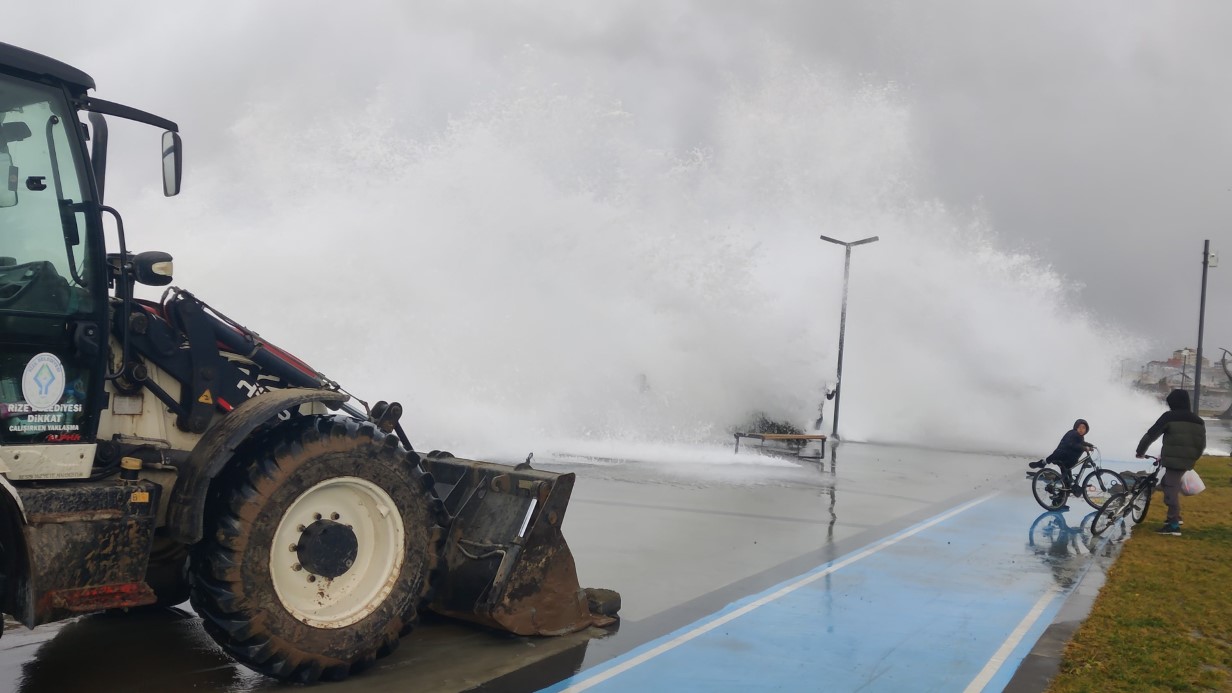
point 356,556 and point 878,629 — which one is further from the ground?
point 356,556

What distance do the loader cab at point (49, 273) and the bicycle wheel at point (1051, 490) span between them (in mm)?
14462

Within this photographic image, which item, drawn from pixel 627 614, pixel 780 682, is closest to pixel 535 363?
pixel 627 614

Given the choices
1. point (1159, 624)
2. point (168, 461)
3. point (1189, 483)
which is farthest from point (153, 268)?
point (1189, 483)

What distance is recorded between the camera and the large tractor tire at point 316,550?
5020 millimetres

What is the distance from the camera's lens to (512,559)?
6289mm

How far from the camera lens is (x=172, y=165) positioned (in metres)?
5.19

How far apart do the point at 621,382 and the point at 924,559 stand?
18.0 m

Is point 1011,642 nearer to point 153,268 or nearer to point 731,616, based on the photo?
point 731,616

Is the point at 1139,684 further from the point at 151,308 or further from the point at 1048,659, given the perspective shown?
the point at 151,308

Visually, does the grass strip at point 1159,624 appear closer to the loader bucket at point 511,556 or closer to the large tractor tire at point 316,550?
the loader bucket at point 511,556

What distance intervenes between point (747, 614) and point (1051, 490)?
397 inches

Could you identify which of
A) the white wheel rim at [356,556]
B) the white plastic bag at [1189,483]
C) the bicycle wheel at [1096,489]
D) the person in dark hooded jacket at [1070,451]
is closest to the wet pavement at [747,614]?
the bicycle wheel at [1096,489]

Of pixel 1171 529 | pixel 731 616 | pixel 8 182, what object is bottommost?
pixel 731 616

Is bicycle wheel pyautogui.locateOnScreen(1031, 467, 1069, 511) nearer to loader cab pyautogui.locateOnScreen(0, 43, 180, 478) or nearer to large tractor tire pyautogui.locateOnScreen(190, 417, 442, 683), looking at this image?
large tractor tire pyautogui.locateOnScreen(190, 417, 442, 683)
